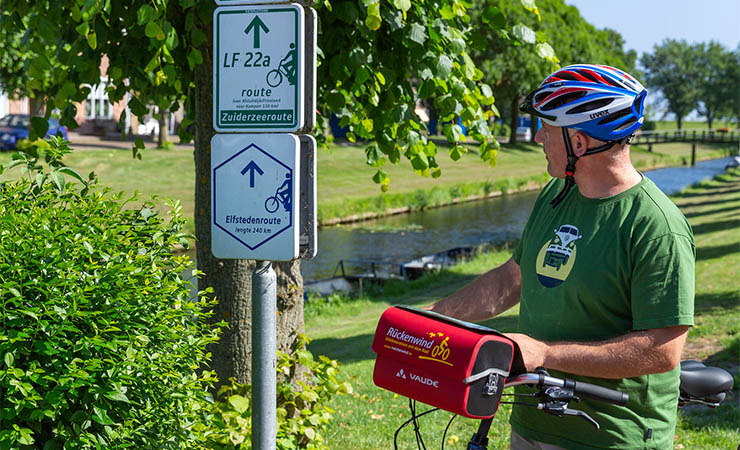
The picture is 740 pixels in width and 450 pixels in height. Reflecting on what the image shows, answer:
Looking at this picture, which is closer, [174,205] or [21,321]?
[21,321]

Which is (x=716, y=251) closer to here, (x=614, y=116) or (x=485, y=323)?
(x=485, y=323)

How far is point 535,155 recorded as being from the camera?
2239 inches

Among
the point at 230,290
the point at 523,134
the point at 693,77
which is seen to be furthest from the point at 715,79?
the point at 230,290

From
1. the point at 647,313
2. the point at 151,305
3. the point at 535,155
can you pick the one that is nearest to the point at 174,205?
the point at 151,305

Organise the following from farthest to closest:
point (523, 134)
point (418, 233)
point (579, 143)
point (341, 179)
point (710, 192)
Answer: point (523, 134) < point (341, 179) < point (710, 192) < point (418, 233) < point (579, 143)

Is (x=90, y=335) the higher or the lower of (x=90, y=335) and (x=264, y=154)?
the lower

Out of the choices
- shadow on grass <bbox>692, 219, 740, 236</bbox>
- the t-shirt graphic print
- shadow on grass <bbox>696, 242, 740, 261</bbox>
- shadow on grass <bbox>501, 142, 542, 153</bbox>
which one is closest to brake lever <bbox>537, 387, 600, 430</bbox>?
the t-shirt graphic print

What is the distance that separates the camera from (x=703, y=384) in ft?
8.83

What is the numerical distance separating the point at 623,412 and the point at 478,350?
23.8 inches

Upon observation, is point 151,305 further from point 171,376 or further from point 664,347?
point 664,347

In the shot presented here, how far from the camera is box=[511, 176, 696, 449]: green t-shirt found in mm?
2186

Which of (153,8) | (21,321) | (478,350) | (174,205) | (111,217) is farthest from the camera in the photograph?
(153,8)

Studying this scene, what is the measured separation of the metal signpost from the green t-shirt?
0.83 meters

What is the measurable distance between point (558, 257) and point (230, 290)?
2.62m
